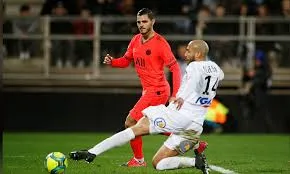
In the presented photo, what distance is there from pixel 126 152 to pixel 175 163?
5.07 meters

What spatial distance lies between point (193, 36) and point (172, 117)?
11552mm

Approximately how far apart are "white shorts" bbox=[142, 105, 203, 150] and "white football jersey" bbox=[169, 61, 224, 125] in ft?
0.27

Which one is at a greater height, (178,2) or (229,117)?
(178,2)

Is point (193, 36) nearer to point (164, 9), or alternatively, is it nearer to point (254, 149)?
point (164, 9)

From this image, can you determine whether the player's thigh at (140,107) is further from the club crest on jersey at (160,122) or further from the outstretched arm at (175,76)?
the club crest on jersey at (160,122)

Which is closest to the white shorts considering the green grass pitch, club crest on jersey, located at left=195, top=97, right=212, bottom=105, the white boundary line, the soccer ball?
club crest on jersey, located at left=195, top=97, right=212, bottom=105

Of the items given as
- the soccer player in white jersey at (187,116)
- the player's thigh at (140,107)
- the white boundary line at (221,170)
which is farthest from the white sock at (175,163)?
the player's thigh at (140,107)

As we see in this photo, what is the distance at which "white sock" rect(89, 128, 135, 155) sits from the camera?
11.2 meters

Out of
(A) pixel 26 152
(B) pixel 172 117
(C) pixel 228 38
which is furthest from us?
(C) pixel 228 38

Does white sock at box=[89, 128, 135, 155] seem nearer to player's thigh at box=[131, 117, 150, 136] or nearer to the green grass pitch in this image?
player's thigh at box=[131, 117, 150, 136]

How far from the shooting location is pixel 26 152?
15.5 metres

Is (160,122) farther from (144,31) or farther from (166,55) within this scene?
(144,31)

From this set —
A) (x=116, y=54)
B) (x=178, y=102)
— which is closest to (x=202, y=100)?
(x=178, y=102)

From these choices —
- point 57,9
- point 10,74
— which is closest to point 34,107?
point 10,74
